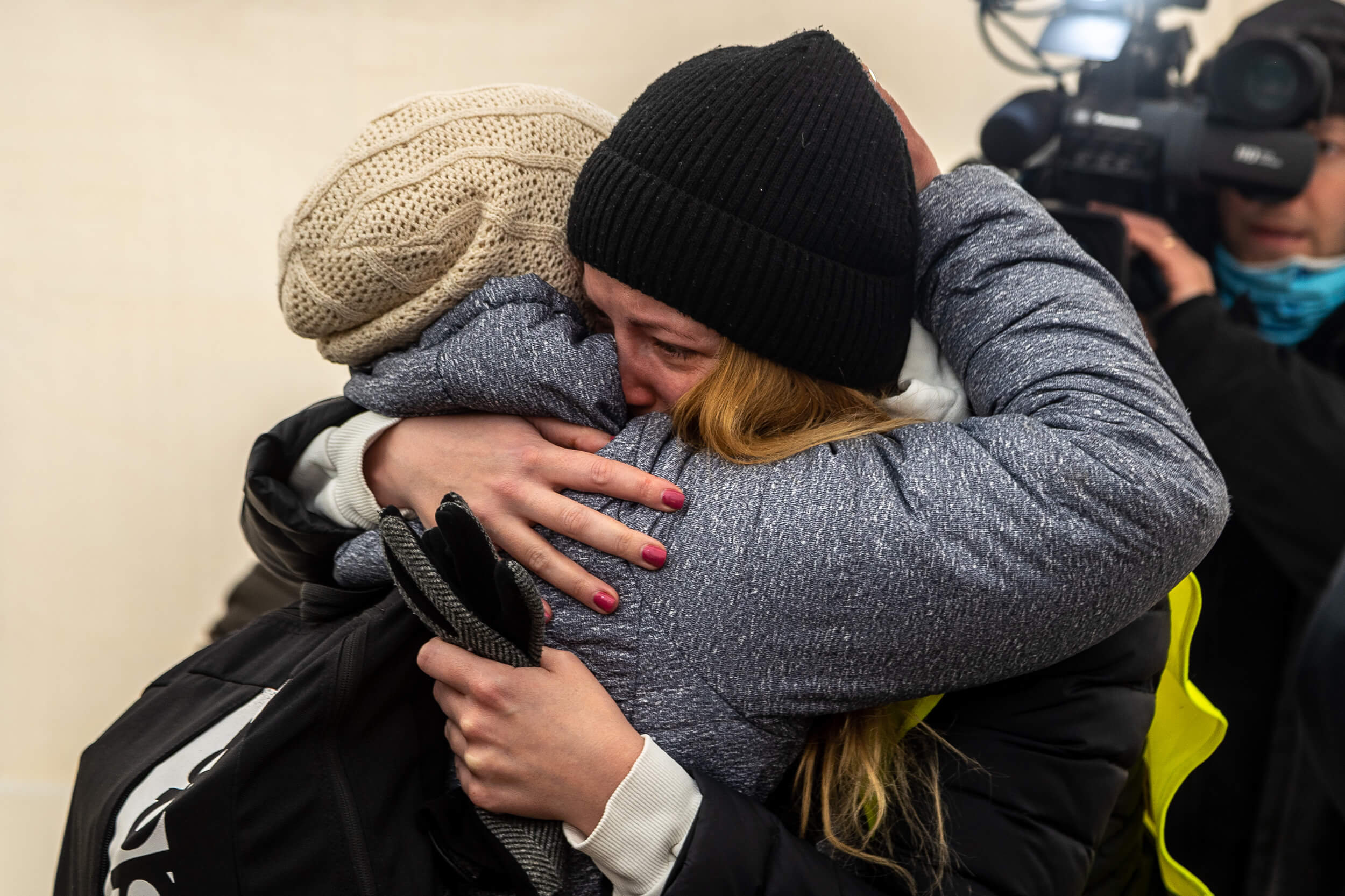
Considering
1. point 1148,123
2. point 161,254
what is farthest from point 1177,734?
point 161,254

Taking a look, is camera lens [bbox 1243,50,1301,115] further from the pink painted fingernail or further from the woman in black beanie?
the pink painted fingernail

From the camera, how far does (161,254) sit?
1801 mm

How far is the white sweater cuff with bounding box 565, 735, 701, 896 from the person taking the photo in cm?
67

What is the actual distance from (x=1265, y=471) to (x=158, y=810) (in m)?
1.34

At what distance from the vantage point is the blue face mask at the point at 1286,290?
1.42 m

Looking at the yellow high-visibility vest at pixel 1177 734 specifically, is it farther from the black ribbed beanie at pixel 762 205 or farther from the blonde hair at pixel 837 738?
the black ribbed beanie at pixel 762 205

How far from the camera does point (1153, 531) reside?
67cm

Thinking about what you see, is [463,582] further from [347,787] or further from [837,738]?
[837,738]

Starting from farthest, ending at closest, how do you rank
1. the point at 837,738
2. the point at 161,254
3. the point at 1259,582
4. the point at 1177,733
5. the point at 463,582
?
the point at 161,254 < the point at 1259,582 < the point at 1177,733 < the point at 837,738 < the point at 463,582

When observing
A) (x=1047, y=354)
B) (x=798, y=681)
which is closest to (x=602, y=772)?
(x=798, y=681)

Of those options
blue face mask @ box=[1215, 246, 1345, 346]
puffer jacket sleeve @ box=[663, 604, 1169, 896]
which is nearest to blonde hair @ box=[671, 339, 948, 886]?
puffer jacket sleeve @ box=[663, 604, 1169, 896]

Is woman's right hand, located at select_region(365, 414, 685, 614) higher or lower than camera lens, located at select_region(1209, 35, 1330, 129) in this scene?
lower

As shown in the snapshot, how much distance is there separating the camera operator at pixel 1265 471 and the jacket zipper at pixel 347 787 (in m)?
1.15

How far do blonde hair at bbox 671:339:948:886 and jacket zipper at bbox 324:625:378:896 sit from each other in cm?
30
